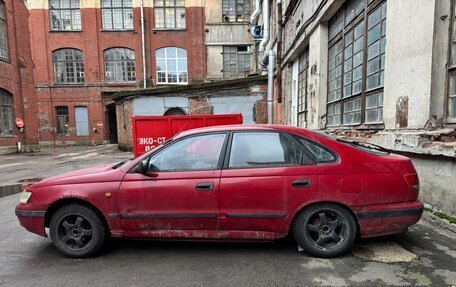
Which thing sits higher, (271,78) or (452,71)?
(271,78)

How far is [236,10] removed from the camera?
1101 inches

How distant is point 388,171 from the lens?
346cm

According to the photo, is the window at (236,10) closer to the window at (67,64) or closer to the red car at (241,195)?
the window at (67,64)

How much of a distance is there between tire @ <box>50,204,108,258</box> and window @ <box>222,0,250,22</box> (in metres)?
27.4

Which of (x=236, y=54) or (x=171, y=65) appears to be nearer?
(x=171, y=65)

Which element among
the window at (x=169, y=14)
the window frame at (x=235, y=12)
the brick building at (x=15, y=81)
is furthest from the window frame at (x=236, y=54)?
the brick building at (x=15, y=81)

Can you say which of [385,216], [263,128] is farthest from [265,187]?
[385,216]

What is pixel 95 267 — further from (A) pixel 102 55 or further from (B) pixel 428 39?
(A) pixel 102 55

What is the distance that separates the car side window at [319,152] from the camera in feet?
11.6

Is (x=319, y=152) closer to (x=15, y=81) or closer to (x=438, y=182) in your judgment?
(x=438, y=182)

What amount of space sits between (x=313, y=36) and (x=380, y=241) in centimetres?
795

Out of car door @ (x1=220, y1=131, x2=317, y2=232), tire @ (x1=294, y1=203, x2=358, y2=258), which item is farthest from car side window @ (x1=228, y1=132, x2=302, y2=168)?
tire @ (x1=294, y1=203, x2=358, y2=258)

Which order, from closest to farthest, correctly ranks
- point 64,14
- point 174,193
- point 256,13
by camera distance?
1. point 174,193
2. point 256,13
3. point 64,14

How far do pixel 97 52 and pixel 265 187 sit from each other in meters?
28.1
